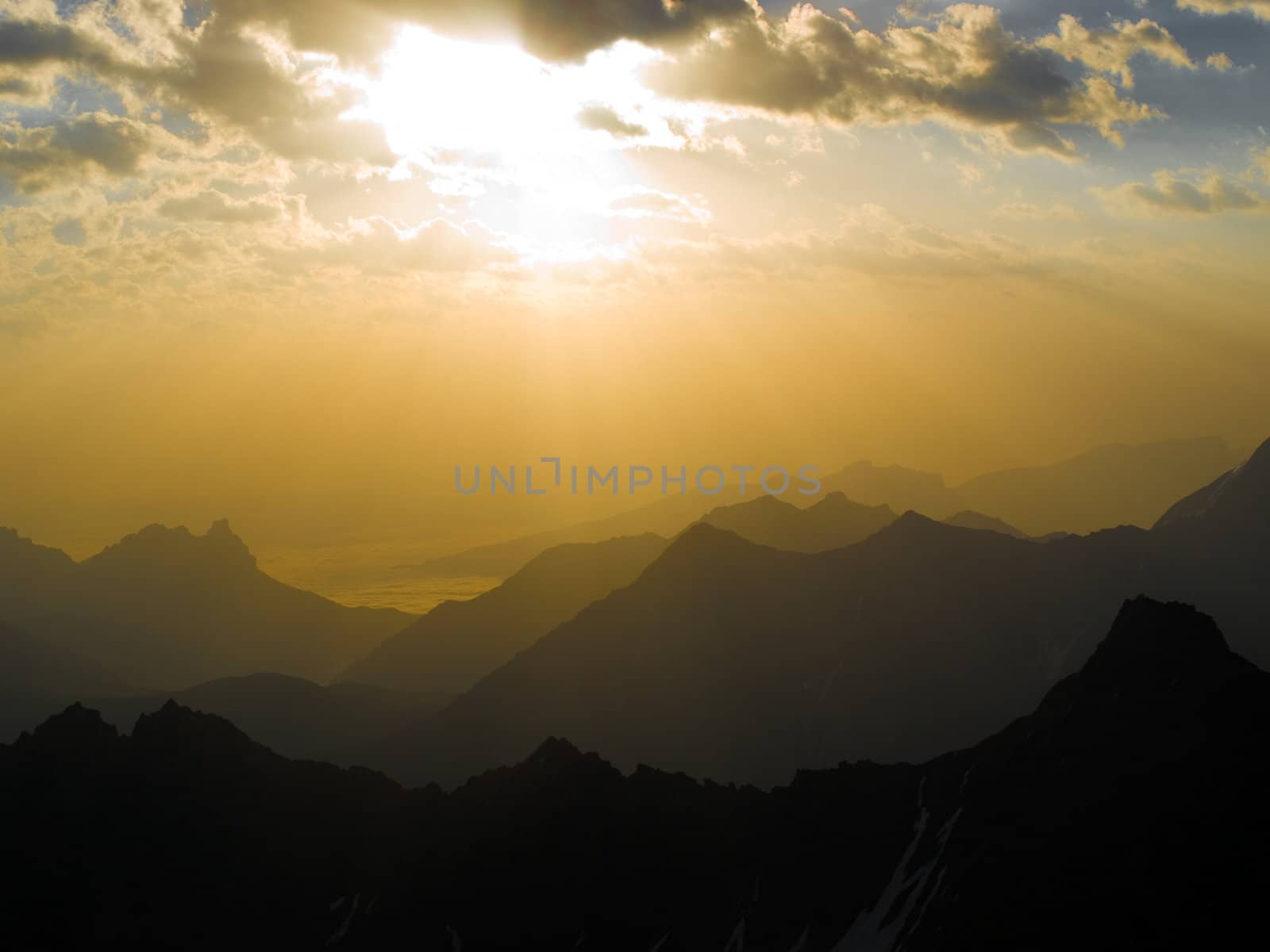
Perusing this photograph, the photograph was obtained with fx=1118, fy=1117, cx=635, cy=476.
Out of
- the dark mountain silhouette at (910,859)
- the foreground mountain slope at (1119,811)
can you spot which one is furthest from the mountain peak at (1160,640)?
the dark mountain silhouette at (910,859)

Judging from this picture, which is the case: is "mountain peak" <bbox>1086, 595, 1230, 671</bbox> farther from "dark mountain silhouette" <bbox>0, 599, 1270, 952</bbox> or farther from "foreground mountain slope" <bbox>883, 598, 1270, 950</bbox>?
"dark mountain silhouette" <bbox>0, 599, 1270, 952</bbox>

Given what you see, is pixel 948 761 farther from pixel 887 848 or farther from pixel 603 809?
pixel 603 809

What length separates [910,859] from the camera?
166250 mm

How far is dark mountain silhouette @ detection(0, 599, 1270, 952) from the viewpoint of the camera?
119 metres

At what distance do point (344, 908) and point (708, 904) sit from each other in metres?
66.6

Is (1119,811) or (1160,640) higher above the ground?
(1160,640)

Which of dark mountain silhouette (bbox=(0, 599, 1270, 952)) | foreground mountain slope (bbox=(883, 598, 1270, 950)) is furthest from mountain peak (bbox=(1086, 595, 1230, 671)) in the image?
dark mountain silhouette (bbox=(0, 599, 1270, 952))

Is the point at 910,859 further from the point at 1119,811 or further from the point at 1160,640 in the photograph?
the point at 1160,640

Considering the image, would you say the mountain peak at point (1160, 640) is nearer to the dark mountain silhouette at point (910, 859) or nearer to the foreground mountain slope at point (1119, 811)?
the foreground mountain slope at point (1119, 811)

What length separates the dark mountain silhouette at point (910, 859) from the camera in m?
119

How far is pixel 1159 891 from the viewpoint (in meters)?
115

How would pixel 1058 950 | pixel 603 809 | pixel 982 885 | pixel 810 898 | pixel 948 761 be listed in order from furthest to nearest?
1. pixel 603 809
2. pixel 948 761
3. pixel 810 898
4. pixel 982 885
5. pixel 1058 950

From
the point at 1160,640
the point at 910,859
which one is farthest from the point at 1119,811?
the point at 910,859

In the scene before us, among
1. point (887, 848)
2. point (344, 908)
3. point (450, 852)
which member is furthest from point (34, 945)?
point (887, 848)
